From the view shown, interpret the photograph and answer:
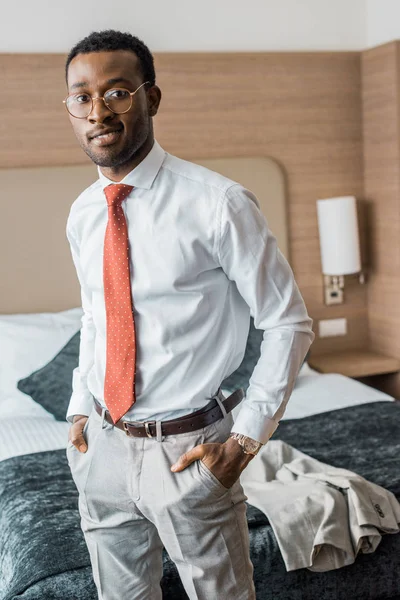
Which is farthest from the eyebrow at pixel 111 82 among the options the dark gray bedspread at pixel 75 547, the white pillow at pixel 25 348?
the white pillow at pixel 25 348

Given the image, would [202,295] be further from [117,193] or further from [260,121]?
[260,121]

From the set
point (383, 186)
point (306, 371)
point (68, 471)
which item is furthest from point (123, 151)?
point (383, 186)

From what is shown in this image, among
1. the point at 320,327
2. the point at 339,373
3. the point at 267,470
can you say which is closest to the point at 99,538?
the point at 267,470

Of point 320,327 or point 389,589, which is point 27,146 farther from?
point 389,589

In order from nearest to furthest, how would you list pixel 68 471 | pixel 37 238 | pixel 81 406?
pixel 81 406 → pixel 68 471 → pixel 37 238

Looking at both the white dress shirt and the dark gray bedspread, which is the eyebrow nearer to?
the white dress shirt

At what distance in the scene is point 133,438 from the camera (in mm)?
1472

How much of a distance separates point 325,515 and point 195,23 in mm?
2502

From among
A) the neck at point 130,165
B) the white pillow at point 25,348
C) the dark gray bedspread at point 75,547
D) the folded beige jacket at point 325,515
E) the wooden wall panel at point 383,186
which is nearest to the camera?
the neck at point 130,165

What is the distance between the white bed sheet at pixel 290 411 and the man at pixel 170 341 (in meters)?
1.25

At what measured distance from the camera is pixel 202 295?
4.76 ft

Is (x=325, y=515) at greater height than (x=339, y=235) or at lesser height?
lesser

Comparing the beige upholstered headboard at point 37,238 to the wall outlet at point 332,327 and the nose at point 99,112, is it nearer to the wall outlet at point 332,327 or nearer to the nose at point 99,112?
the wall outlet at point 332,327

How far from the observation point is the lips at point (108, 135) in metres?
1.43
